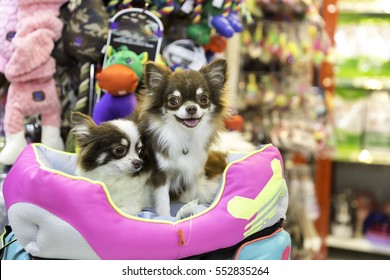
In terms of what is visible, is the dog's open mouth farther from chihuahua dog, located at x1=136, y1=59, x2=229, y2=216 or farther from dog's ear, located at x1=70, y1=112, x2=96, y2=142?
dog's ear, located at x1=70, y1=112, x2=96, y2=142

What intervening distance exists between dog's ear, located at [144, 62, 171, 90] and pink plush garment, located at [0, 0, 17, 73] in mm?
558

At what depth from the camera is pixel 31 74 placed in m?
1.52

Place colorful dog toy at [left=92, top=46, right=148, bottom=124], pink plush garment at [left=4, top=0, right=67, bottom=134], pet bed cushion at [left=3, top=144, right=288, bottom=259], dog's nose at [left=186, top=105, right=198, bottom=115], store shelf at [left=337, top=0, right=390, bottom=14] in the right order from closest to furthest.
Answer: pet bed cushion at [left=3, top=144, right=288, bottom=259] → dog's nose at [left=186, top=105, right=198, bottom=115] → colorful dog toy at [left=92, top=46, right=148, bottom=124] → pink plush garment at [left=4, top=0, right=67, bottom=134] → store shelf at [left=337, top=0, right=390, bottom=14]

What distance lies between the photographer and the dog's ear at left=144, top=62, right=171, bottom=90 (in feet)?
3.94

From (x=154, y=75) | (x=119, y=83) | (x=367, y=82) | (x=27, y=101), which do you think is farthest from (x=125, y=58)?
(x=367, y=82)

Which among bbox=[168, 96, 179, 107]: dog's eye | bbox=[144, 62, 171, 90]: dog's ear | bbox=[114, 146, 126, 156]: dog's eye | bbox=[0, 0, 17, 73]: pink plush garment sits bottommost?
bbox=[114, 146, 126, 156]: dog's eye

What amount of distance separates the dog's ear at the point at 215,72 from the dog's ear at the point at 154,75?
0.32 feet

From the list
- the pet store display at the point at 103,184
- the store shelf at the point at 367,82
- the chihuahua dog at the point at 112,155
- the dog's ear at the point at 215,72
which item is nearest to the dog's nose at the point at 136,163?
the chihuahua dog at the point at 112,155

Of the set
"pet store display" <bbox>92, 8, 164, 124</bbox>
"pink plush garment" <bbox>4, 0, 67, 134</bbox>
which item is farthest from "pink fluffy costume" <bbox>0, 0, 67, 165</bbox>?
"pet store display" <bbox>92, 8, 164, 124</bbox>

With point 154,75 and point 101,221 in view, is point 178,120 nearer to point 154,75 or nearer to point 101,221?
point 154,75

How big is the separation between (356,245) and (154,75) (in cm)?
223

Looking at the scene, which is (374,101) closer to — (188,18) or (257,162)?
(188,18)

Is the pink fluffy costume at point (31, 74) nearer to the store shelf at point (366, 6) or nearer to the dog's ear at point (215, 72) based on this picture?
the dog's ear at point (215, 72)

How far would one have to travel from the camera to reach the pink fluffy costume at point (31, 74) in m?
1.49
